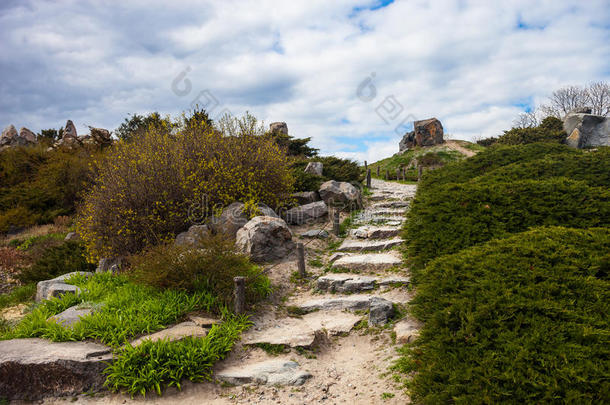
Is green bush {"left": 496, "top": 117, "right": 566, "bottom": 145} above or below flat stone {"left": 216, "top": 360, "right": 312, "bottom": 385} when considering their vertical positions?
above

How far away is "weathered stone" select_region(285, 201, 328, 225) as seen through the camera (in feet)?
34.2

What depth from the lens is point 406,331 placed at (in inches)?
184

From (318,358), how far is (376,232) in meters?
5.10

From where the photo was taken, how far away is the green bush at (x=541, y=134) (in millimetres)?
24562

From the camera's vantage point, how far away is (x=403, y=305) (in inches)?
219

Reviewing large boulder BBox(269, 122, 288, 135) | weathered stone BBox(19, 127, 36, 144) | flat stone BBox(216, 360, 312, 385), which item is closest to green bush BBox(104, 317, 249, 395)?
flat stone BBox(216, 360, 312, 385)

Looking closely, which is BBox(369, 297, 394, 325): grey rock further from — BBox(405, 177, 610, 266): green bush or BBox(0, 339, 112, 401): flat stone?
BBox(0, 339, 112, 401): flat stone

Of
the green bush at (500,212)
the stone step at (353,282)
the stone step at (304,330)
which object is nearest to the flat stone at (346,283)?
the stone step at (353,282)

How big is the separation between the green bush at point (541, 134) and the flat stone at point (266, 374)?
27418mm

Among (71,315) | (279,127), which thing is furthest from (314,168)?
(279,127)

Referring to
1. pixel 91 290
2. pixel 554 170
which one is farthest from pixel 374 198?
pixel 91 290

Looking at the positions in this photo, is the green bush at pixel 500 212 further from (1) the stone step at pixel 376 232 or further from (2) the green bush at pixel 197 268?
(2) the green bush at pixel 197 268

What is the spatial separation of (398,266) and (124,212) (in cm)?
638

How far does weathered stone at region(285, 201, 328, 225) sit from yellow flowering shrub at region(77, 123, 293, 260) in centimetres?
109
